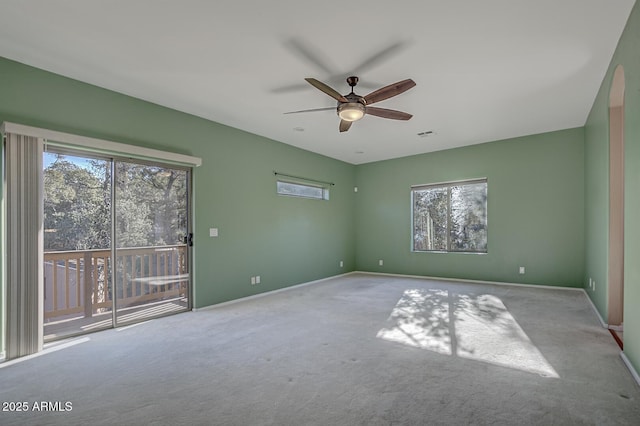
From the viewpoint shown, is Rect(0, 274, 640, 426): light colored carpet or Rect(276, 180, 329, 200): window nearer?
Rect(0, 274, 640, 426): light colored carpet

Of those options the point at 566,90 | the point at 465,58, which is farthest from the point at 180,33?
the point at 566,90

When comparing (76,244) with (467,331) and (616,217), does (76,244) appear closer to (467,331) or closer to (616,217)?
(467,331)

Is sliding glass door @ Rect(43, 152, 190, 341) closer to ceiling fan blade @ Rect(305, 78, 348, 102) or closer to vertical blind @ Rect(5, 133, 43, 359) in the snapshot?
vertical blind @ Rect(5, 133, 43, 359)

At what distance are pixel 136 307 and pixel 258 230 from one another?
207cm

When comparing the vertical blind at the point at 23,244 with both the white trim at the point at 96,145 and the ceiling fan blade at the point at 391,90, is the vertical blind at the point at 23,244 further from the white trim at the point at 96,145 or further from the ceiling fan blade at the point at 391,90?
the ceiling fan blade at the point at 391,90

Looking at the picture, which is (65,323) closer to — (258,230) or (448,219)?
(258,230)

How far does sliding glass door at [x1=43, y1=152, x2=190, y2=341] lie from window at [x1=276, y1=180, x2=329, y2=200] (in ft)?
6.05

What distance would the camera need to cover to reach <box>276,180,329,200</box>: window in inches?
233

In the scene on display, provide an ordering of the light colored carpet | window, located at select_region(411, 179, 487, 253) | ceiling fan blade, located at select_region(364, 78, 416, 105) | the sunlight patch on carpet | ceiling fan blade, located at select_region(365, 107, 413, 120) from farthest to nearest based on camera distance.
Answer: window, located at select_region(411, 179, 487, 253)
ceiling fan blade, located at select_region(365, 107, 413, 120)
ceiling fan blade, located at select_region(364, 78, 416, 105)
the sunlight patch on carpet
the light colored carpet

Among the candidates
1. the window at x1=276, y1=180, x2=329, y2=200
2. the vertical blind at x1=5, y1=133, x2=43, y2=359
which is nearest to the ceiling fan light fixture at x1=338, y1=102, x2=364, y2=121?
Answer: the window at x1=276, y1=180, x2=329, y2=200

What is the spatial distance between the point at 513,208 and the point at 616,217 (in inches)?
97.4

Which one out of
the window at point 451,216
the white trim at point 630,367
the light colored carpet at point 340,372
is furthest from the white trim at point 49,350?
the window at point 451,216

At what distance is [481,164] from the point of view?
6160mm

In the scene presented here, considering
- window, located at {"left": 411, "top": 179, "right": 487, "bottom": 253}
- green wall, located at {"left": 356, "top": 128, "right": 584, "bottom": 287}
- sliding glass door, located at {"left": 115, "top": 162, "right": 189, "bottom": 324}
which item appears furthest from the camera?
window, located at {"left": 411, "top": 179, "right": 487, "bottom": 253}
